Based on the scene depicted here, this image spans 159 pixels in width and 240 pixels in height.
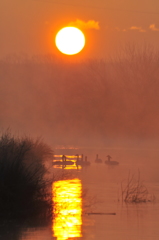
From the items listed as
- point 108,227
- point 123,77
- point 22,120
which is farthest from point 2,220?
point 22,120

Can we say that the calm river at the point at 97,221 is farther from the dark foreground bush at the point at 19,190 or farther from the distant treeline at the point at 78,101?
the distant treeline at the point at 78,101

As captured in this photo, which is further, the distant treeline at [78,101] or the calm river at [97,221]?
the distant treeline at [78,101]

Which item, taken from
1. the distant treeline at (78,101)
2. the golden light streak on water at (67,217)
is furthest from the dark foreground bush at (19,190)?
the distant treeline at (78,101)

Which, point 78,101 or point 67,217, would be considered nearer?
point 67,217

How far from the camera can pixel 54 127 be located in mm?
91938

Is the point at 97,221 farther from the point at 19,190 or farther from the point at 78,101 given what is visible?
the point at 78,101

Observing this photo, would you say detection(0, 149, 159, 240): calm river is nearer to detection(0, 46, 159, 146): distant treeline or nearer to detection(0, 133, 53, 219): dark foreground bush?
detection(0, 133, 53, 219): dark foreground bush

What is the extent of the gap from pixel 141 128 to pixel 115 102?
6.08 metres

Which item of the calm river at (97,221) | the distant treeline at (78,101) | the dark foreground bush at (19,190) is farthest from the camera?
the distant treeline at (78,101)

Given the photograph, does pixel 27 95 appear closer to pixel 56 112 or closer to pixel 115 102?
pixel 56 112

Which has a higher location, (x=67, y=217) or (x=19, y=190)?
(x=19, y=190)

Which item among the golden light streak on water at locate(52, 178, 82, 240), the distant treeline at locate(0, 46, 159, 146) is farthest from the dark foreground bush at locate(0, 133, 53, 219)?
the distant treeline at locate(0, 46, 159, 146)

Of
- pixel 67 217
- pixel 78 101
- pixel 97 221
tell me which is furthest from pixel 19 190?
pixel 78 101

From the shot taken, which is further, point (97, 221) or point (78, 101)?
point (78, 101)
